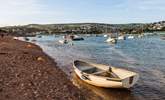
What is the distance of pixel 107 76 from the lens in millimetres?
24203

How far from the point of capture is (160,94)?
21.4 metres

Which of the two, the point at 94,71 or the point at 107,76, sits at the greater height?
the point at 107,76

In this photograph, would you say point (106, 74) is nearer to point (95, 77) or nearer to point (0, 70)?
point (95, 77)

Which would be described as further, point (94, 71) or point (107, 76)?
point (94, 71)

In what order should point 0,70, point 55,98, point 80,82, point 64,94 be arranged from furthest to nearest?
point 80,82 → point 0,70 → point 64,94 → point 55,98

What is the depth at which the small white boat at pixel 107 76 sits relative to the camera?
70.1 ft

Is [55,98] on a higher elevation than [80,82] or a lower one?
higher

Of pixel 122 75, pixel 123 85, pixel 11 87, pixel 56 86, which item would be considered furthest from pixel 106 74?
pixel 11 87

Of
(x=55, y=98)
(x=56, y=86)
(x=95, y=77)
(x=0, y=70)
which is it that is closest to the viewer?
(x=55, y=98)

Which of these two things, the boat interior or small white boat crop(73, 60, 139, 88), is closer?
small white boat crop(73, 60, 139, 88)

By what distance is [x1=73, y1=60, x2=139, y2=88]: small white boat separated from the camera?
841 inches

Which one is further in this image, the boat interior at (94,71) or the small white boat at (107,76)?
the boat interior at (94,71)

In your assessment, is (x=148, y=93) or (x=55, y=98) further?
(x=148, y=93)

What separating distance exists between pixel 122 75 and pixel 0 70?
30.6 feet
